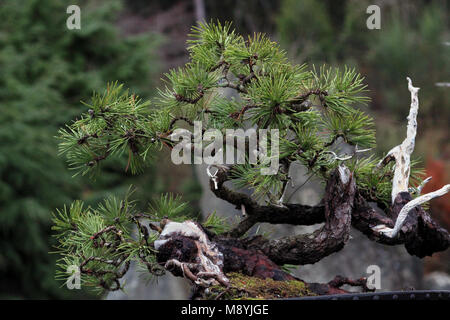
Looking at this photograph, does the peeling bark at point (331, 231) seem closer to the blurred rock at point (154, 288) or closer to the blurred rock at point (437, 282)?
the blurred rock at point (154, 288)

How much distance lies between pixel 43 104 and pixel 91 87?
0.44m

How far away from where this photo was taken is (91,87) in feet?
13.1

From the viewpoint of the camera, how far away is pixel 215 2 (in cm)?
758

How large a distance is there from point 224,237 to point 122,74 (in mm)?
3250

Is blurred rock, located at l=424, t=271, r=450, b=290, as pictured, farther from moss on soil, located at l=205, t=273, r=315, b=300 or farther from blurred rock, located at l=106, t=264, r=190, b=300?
moss on soil, located at l=205, t=273, r=315, b=300

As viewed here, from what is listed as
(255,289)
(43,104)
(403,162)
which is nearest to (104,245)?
(255,289)

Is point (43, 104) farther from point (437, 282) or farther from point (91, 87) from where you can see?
point (437, 282)

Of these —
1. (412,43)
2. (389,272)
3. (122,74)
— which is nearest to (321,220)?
(389,272)

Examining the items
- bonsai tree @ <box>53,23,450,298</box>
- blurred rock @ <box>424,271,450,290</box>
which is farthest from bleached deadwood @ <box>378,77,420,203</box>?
blurred rock @ <box>424,271,450,290</box>

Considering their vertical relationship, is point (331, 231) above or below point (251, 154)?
below

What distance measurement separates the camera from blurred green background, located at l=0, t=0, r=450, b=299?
11.3 feet

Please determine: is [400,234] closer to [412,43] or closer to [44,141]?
[44,141]

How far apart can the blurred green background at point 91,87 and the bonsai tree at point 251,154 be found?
1.07m

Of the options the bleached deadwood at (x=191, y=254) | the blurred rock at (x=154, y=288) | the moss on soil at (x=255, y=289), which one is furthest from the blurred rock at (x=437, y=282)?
the bleached deadwood at (x=191, y=254)
